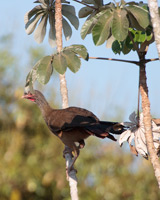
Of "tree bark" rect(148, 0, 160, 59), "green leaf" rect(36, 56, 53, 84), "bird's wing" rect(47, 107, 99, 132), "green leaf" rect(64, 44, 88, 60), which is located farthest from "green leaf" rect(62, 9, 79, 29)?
"tree bark" rect(148, 0, 160, 59)

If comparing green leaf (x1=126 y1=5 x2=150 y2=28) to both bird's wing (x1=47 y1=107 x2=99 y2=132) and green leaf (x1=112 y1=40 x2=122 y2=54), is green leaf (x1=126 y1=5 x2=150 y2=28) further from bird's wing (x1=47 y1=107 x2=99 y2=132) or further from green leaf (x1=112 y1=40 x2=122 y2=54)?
bird's wing (x1=47 y1=107 x2=99 y2=132)

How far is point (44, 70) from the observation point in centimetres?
395

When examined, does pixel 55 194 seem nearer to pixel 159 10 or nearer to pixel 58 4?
pixel 58 4

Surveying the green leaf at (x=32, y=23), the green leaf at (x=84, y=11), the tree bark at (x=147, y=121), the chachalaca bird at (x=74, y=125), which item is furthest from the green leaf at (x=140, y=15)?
the green leaf at (x=32, y=23)

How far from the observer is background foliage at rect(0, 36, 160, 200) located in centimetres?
1007

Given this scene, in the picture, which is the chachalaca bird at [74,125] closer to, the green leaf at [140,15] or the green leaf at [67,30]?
the green leaf at [67,30]

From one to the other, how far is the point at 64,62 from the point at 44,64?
223 mm

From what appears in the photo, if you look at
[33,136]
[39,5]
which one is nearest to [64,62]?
[39,5]

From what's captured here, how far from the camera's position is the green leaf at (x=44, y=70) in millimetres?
3924

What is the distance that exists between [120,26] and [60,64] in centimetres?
68

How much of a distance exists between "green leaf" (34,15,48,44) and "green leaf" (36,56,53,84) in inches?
69.1

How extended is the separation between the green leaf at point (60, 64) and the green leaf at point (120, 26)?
0.58 m

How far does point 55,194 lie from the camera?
1040 cm

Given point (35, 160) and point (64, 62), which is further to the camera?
point (35, 160)
